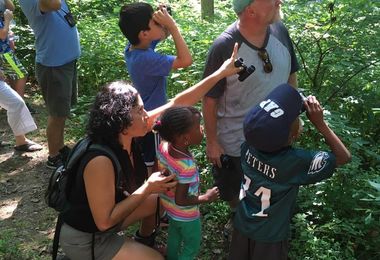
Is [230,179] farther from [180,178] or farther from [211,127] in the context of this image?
[180,178]

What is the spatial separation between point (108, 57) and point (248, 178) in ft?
14.3

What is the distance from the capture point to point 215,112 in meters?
2.96

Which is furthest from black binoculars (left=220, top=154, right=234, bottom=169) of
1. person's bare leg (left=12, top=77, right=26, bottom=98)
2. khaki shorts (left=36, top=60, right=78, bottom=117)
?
person's bare leg (left=12, top=77, right=26, bottom=98)

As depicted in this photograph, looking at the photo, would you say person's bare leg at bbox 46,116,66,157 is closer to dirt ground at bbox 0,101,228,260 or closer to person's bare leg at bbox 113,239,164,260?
dirt ground at bbox 0,101,228,260

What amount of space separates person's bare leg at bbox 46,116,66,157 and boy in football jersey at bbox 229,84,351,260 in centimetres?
260

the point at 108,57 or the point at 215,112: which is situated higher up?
the point at 215,112

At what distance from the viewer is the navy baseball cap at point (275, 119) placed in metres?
2.15

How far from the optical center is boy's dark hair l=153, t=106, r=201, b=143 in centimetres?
256

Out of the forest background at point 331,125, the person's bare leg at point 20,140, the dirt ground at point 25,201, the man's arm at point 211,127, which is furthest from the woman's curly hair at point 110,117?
the person's bare leg at point 20,140

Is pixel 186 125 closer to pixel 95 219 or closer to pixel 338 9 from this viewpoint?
pixel 95 219

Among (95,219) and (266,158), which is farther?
(95,219)

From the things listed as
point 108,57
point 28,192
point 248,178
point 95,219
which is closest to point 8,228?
point 28,192

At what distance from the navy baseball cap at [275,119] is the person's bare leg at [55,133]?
278 cm

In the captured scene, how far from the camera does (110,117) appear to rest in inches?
98.7
